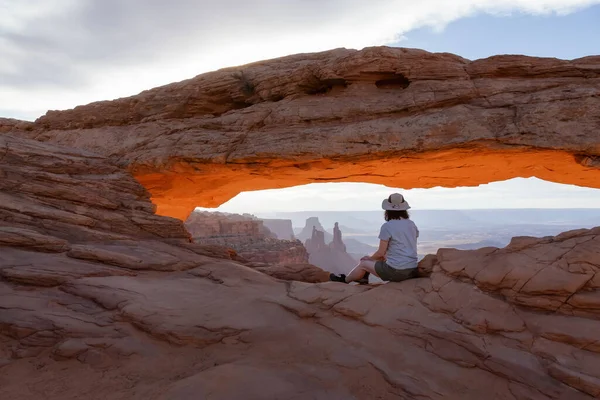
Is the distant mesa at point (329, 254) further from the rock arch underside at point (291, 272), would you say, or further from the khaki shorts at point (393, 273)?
the khaki shorts at point (393, 273)

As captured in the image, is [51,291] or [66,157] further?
[66,157]

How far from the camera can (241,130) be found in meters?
14.5

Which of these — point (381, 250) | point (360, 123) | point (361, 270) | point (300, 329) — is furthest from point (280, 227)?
point (300, 329)

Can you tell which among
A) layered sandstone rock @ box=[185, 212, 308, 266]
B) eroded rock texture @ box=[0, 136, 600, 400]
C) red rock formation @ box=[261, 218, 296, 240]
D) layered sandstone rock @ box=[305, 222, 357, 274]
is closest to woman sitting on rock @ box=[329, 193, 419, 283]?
eroded rock texture @ box=[0, 136, 600, 400]

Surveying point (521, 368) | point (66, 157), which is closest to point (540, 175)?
point (521, 368)

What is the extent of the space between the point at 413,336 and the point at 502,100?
31.2 ft

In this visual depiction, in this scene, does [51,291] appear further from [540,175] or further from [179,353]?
[540,175]

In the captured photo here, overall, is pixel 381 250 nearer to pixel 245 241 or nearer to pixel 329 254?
pixel 245 241

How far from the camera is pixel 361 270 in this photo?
8805 millimetres

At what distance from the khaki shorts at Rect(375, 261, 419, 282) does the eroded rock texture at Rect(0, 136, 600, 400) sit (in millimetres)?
218

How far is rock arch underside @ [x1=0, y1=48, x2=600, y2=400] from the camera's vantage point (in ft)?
18.8

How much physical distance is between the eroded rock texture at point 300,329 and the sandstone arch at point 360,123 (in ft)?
19.0

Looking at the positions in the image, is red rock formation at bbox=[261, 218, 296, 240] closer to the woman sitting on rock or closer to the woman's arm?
the woman's arm

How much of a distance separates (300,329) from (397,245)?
2.90 metres
